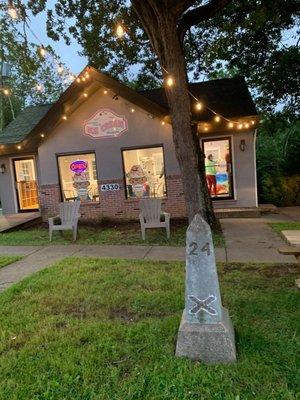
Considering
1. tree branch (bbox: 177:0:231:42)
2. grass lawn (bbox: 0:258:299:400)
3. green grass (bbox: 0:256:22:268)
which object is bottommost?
grass lawn (bbox: 0:258:299:400)

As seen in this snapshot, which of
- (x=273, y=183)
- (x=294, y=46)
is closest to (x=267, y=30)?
(x=294, y=46)

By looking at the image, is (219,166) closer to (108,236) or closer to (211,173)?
(211,173)

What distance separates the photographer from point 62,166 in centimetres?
1241

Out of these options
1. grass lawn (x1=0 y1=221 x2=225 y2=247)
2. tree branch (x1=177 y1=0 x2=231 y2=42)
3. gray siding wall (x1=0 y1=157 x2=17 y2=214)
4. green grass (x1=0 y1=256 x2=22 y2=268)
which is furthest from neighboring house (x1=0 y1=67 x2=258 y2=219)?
green grass (x1=0 y1=256 x2=22 y2=268)

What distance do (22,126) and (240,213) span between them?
9088mm

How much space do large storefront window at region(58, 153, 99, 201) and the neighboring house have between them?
0.03 metres

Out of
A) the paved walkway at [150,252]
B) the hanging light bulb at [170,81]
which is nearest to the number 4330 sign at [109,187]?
the paved walkway at [150,252]

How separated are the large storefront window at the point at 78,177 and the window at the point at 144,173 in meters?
1.16

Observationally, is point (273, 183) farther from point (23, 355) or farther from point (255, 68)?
point (23, 355)

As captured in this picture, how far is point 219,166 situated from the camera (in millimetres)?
12250

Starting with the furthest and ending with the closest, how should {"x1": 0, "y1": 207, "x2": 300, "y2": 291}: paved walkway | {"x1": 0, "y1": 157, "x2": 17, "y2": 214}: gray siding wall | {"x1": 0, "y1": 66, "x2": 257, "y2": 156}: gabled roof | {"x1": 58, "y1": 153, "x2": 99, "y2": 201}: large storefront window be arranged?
{"x1": 0, "y1": 157, "x2": 17, "y2": 214}: gray siding wall < {"x1": 58, "y1": 153, "x2": 99, "y2": 201}: large storefront window < {"x1": 0, "y1": 66, "x2": 257, "y2": 156}: gabled roof < {"x1": 0, "y1": 207, "x2": 300, "y2": 291}: paved walkway

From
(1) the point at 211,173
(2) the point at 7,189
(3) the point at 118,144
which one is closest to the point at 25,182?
(2) the point at 7,189

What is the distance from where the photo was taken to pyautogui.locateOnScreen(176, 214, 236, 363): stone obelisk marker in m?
3.17

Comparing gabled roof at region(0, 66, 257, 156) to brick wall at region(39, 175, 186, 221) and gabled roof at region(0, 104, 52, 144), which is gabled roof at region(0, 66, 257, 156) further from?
brick wall at region(39, 175, 186, 221)
